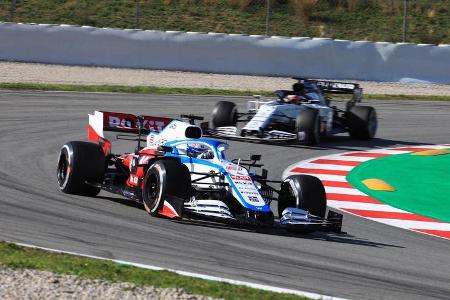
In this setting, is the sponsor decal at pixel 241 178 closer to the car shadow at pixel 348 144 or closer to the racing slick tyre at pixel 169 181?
the racing slick tyre at pixel 169 181

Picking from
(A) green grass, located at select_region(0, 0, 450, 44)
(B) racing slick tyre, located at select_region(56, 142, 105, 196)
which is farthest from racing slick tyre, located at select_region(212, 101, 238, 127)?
(A) green grass, located at select_region(0, 0, 450, 44)

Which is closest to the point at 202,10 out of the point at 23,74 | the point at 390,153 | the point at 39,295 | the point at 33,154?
the point at 23,74

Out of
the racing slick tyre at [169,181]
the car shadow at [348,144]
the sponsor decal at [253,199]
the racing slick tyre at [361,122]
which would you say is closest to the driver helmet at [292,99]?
the car shadow at [348,144]

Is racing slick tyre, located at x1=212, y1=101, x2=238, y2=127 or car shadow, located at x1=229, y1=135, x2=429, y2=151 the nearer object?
car shadow, located at x1=229, y1=135, x2=429, y2=151

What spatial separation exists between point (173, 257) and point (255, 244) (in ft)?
4.12

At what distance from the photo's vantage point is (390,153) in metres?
20.4

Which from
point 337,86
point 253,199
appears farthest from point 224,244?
point 337,86

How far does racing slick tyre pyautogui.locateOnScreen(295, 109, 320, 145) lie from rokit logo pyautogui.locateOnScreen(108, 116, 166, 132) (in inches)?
238

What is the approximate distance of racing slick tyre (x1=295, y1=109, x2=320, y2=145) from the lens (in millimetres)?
19719

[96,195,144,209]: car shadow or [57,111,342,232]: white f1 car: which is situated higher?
[57,111,342,232]: white f1 car

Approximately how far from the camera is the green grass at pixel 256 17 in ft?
116

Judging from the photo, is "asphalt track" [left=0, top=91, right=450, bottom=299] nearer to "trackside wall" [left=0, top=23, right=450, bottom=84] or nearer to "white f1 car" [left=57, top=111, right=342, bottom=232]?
"white f1 car" [left=57, top=111, right=342, bottom=232]

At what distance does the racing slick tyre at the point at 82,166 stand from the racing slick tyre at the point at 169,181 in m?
1.36

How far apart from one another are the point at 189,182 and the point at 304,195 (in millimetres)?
1335
